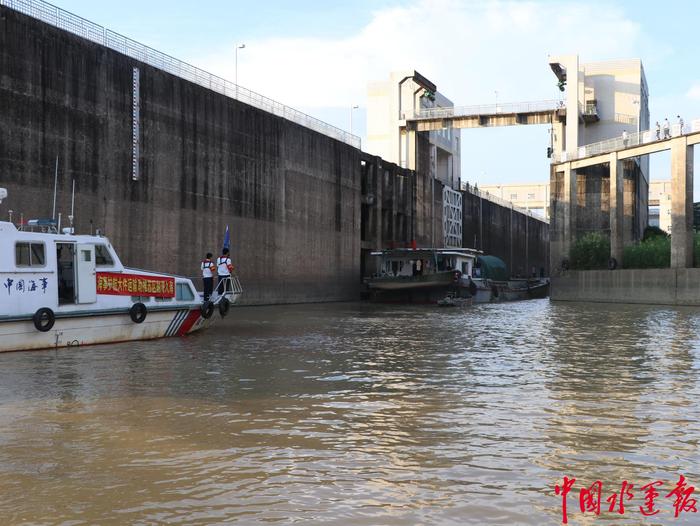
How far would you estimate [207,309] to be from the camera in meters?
19.2

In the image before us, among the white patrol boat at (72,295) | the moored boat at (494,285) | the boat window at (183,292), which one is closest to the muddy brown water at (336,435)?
the white patrol boat at (72,295)

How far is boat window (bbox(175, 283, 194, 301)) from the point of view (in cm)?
1861

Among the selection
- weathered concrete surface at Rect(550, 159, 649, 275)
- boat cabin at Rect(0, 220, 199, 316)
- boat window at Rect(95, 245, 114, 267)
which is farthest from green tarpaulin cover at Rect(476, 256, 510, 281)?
boat window at Rect(95, 245, 114, 267)

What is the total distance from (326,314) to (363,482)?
77.1 feet

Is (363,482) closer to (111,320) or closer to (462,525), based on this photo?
(462,525)

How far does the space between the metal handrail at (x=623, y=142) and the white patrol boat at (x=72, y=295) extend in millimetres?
33737

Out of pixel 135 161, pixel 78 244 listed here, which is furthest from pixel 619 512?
pixel 135 161

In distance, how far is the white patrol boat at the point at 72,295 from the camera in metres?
14.5

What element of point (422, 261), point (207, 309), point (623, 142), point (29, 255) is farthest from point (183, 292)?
point (623, 142)

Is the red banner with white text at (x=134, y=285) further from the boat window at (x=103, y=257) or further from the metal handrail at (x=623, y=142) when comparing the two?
the metal handrail at (x=623, y=142)

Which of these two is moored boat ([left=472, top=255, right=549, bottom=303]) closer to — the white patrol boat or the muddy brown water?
the white patrol boat

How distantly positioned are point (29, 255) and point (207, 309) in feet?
17.4

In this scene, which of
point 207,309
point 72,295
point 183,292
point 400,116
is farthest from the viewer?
point 400,116

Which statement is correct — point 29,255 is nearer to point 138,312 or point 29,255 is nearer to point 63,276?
point 63,276
